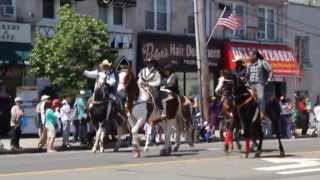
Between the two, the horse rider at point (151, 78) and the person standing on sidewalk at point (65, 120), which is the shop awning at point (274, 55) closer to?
the person standing on sidewalk at point (65, 120)

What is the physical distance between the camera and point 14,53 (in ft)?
104

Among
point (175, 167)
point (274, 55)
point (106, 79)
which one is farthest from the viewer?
point (274, 55)

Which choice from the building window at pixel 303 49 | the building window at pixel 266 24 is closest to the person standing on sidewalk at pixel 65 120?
the building window at pixel 266 24

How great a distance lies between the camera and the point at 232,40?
4216 centimetres

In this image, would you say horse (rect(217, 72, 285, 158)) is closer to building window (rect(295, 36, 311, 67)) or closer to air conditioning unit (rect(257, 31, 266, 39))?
air conditioning unit (rect(257, 31, 266, 39))

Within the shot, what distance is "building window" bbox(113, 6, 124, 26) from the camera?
36750 millimetres

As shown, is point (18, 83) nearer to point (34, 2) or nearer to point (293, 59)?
point (34, 2)

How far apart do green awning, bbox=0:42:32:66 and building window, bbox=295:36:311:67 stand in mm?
20708

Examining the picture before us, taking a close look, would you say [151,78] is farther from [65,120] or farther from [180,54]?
[180,54]

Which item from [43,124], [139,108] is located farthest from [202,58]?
[139,108]

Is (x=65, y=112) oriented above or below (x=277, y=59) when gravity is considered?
below

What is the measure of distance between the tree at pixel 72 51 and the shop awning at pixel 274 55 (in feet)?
44.9

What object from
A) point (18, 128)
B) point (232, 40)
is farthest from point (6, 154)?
point (232, 40)

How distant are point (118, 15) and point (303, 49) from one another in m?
15.5
